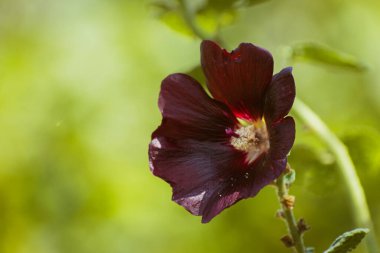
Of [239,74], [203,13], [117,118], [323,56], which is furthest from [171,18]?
[117,118]

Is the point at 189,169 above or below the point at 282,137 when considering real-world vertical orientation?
below

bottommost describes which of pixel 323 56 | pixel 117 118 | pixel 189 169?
pixel 117 118

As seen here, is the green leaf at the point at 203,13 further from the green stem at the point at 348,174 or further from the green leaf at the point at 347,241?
the green leaf at the point at 347,241

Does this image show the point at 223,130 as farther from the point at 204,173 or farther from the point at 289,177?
the point at 289,177

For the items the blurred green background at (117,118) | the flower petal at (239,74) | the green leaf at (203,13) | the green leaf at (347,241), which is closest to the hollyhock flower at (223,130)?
the flower petal at (239,74)

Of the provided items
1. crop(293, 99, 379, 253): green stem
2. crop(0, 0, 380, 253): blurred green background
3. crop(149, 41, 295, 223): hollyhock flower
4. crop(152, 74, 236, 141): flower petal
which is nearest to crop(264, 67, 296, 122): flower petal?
crop(149, 41, 295, 223): hollyhock flower

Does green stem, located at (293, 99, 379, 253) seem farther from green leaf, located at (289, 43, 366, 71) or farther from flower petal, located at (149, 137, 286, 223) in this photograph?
flower petal, located at (149, 137, 286, 223)

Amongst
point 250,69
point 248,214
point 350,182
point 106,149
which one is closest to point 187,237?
point 248,214
